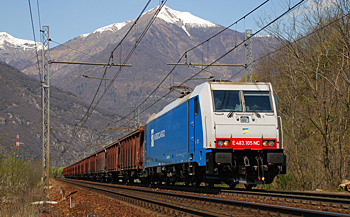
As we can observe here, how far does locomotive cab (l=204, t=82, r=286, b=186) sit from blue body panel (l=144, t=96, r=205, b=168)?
2.20 feet

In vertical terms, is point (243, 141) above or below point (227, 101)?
below

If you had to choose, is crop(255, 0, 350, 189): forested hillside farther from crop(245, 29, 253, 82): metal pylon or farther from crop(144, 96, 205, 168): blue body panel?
crop(144, 96, 205, 168): blue body panel

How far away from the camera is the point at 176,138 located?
67.1ft

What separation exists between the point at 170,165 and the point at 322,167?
688 centimetres

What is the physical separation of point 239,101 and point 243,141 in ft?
5.08

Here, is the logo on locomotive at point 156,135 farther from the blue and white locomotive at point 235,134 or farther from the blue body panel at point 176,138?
the blue and white locomotive at point 235,134

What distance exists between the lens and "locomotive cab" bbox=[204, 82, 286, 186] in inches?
636

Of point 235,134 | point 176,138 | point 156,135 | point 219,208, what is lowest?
point 219,208

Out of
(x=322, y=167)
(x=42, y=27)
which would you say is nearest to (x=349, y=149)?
(x=322, y=167)

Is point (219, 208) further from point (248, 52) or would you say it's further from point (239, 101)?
point (248, 52)

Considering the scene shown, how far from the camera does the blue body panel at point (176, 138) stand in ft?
57.1

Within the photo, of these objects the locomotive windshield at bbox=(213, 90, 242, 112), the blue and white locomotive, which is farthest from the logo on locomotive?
the locomotive windshield at bbox=(213, 90, 242, 112)

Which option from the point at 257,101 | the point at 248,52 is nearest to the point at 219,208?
the point at 257,101

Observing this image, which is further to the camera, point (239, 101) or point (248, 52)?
point (248, 52)
